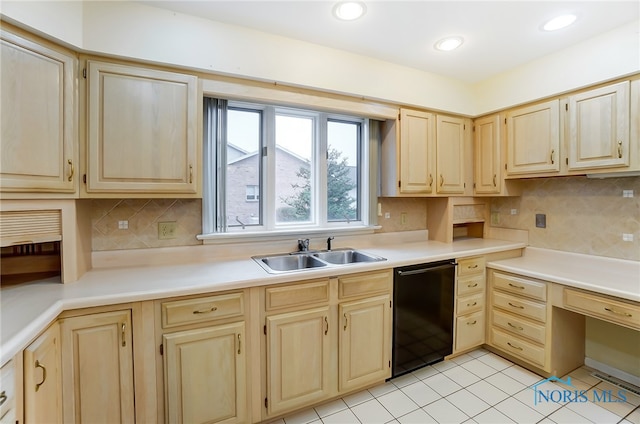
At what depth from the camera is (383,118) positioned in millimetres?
2523

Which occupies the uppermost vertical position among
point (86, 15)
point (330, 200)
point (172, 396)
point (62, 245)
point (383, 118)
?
point (86, 15)

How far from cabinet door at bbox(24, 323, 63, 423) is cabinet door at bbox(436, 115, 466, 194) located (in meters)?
2.83

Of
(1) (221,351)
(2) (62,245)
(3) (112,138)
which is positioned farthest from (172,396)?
(3) (112,138)

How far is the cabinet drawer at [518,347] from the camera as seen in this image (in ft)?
7.18

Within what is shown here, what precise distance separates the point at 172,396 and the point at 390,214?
2.24 m

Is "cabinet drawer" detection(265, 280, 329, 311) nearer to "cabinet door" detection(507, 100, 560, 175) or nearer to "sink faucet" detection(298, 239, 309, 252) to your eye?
"sink faucet" detection(298, 239, 309, 252)

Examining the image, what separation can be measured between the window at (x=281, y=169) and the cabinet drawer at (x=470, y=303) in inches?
42.1

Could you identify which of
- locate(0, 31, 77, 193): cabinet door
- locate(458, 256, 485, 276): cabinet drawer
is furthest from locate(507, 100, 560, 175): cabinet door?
locate(0, 31, 77, 193): cabinet door

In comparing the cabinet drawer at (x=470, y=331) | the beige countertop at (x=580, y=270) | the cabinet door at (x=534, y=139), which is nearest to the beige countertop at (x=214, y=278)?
the beige countertop at (x=580, y=270)

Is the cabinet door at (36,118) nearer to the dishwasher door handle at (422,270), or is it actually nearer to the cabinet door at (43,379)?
the cabinet door at (43,379)

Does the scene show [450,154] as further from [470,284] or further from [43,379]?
[43,379]

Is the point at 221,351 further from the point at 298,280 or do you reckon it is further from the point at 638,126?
the point at 638,126

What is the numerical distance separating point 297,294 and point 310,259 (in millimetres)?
538

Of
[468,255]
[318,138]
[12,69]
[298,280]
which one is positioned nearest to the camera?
[12,69]
